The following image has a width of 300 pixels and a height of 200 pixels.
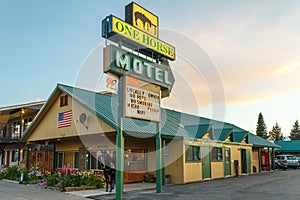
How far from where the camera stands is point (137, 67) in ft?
45.8

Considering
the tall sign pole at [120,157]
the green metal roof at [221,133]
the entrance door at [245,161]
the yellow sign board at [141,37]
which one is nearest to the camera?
the tall sign pole at [120,157]

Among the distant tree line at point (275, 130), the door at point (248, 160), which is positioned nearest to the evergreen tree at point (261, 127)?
the distant tree line at point (275, 130)

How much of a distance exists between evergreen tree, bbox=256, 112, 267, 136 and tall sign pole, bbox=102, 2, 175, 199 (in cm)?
8905

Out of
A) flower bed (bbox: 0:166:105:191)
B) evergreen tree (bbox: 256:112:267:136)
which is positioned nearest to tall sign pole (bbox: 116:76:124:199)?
flower bed (bbox: 0:166:105:191)

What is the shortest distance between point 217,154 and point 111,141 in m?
8.56

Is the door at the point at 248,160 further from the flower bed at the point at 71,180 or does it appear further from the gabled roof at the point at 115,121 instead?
the flower bed at the point at 71,180

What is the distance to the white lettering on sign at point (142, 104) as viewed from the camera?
43.7ft

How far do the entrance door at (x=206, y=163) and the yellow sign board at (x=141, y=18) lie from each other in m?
9.78

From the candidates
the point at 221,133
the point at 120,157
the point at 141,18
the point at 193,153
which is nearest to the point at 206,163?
the point at 193,153

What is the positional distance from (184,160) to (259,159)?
15484 mm

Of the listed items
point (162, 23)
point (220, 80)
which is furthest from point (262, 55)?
point (162, 23)

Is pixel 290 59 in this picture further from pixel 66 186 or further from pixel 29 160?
pixel 29 160

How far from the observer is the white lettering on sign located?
13.3m

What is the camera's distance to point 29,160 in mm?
24844
